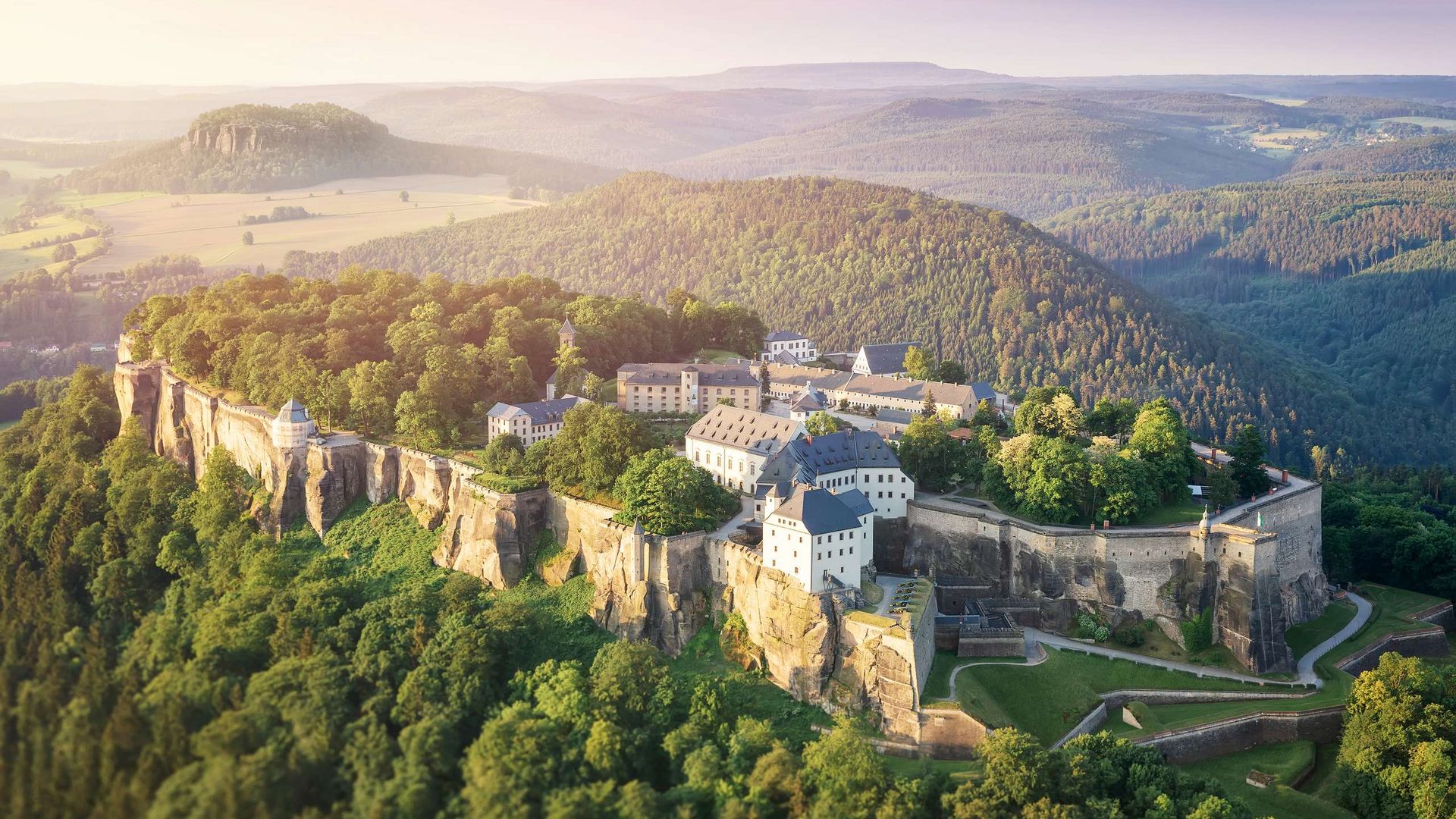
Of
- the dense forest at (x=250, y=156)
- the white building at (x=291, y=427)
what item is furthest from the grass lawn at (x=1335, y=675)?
the dense forest at (x=250, y=156)

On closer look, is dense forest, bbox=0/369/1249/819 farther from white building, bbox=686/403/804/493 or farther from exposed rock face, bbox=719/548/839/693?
white building, bbox=686/403/804/493

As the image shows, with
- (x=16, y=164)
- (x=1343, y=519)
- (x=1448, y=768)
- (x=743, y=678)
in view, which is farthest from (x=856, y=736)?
(x=16, y=164)

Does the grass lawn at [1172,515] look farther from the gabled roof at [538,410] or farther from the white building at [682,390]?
the gabled roof at [538,410]

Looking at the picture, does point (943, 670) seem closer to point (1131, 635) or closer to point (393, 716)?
point (1131, 635)

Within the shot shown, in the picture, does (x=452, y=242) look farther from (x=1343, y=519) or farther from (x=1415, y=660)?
(x=1415, y=660)

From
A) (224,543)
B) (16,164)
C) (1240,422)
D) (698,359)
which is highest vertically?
(16,164)

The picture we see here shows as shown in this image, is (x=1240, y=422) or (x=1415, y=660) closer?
(x=1415, y=660)

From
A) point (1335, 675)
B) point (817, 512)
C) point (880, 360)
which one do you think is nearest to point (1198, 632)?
point (1335, 675)

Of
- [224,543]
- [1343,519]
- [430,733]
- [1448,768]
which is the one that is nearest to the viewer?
[430,733]
